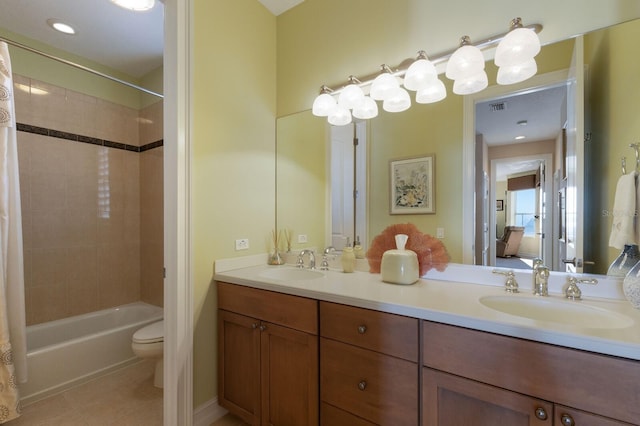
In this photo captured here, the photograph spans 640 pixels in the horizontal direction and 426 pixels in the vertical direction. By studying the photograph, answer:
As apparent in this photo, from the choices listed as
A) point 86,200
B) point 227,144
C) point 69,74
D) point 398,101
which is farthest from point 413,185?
point 69,74

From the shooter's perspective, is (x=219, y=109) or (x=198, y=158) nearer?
(x=198, y=158)

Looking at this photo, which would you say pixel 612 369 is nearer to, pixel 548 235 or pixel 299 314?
pixel 548 235

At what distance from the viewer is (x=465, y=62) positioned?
4.52ft

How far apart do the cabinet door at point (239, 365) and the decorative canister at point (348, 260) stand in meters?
0.60

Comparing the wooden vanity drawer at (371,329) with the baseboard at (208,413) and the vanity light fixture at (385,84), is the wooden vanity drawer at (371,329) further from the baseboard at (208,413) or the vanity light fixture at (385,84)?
the vanity light fixture at (385,84)

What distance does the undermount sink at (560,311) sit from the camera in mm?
999

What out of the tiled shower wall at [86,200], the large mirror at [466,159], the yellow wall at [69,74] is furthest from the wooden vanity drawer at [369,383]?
the yellow wall at [69,74]

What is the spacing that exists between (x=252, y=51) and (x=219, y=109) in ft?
1.91

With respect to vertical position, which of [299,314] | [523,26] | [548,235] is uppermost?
[523,26]

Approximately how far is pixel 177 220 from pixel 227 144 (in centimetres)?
59

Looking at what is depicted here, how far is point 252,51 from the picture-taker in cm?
203

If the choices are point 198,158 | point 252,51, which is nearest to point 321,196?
point 198,158

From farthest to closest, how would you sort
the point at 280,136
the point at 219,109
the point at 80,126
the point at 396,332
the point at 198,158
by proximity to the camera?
the point at 80,126 < the point at 280,136 < the point at 219,109 < the point at 198,158 < the point at 396,332

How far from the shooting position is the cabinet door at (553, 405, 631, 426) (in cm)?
77
